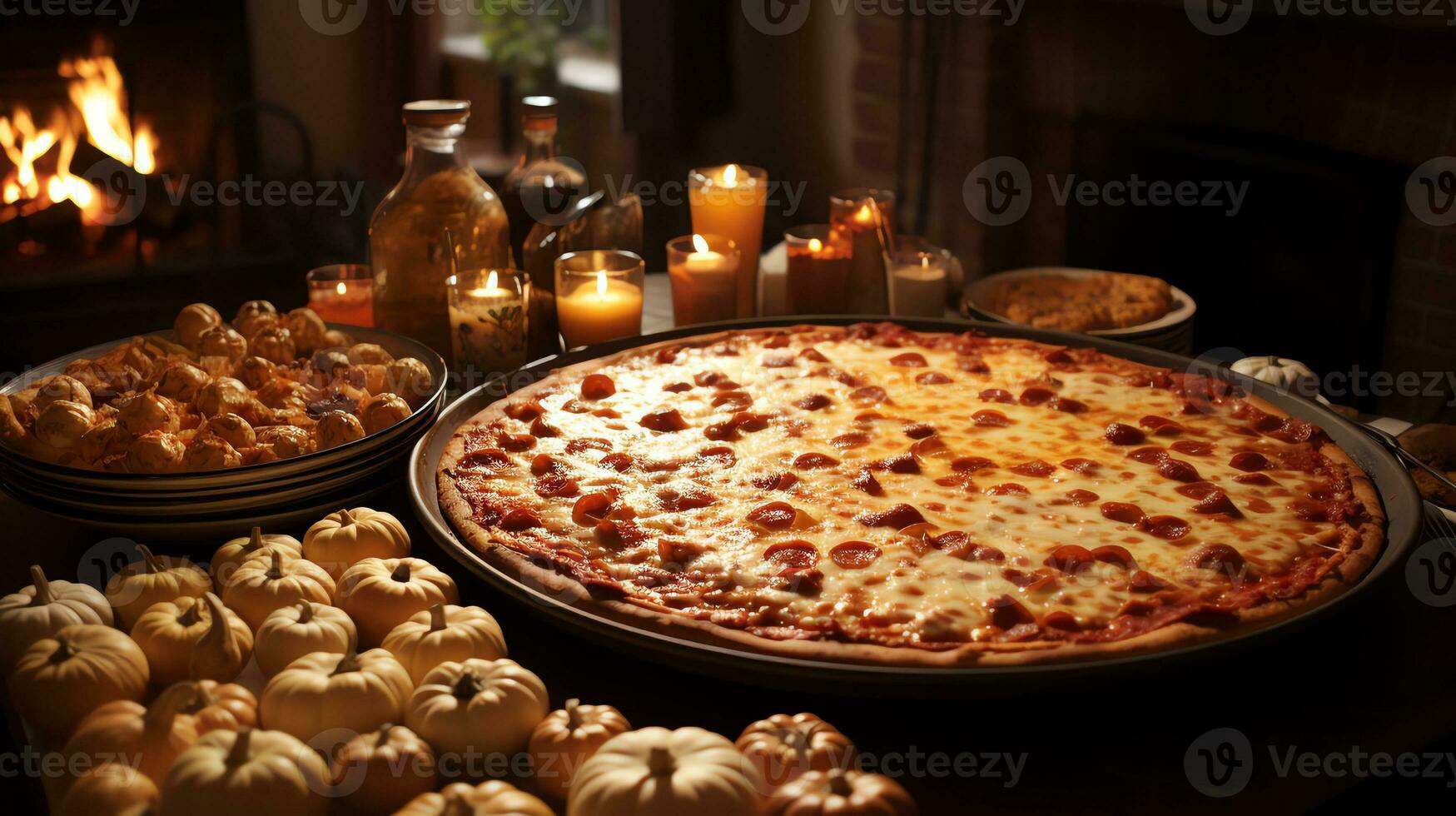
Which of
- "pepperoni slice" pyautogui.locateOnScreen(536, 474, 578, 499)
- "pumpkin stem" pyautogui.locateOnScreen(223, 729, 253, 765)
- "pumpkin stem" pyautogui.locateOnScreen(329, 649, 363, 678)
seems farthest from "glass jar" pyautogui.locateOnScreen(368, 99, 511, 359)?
"pumpkin stem" pyautogui.locateOnScreen(223, 729, 253, 765)

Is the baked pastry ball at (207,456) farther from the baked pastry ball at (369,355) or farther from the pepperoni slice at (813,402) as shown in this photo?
the pepperoni slice at (813,402)

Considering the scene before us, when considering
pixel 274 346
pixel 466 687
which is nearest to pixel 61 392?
pixel 274 346

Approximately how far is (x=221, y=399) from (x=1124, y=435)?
53.0 inches

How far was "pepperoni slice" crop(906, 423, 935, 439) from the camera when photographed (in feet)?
6.22

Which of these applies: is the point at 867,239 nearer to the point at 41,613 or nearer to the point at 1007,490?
the point at 1007,490

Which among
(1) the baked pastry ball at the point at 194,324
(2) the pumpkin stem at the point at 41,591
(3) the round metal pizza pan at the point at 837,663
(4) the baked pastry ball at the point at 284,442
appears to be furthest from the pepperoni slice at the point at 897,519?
(1) the baked pastry ball at the point at 194,324

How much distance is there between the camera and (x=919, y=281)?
97.1 inches

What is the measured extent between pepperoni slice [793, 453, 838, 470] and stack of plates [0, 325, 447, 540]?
61cm

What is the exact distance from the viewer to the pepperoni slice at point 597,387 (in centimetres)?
204

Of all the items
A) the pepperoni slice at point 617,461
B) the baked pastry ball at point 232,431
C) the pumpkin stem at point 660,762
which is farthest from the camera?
the pepperoni slice at point 617,461

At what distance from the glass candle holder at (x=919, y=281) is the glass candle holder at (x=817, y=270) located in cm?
11

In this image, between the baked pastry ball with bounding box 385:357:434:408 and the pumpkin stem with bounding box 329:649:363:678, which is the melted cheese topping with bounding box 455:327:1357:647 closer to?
the baked pastry ball with bounding box 385:357:434:408

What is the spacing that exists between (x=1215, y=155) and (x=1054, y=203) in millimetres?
633

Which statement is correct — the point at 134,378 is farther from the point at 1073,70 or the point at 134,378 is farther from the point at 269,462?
the point at 1073,70
